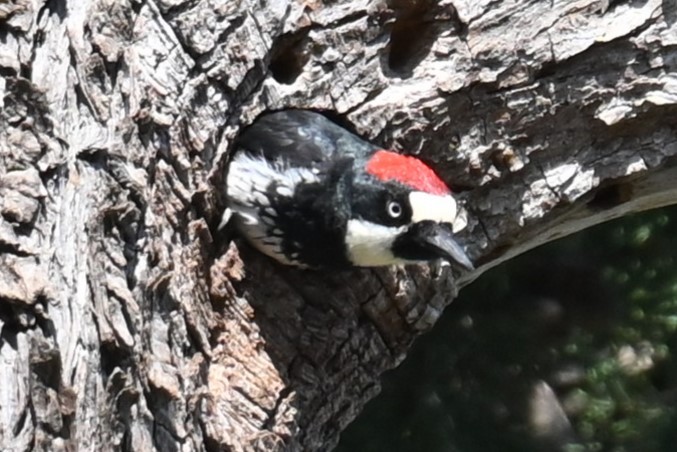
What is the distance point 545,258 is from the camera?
5.05 m

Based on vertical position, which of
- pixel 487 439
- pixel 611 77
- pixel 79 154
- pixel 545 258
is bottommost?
pixel 79 154

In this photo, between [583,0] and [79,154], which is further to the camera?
[583,0]

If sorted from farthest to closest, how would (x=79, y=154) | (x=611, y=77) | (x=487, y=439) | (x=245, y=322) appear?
(x=487, y=439)
(x=611, y=77)
(x=245, y=322)
(x=79, y=154)

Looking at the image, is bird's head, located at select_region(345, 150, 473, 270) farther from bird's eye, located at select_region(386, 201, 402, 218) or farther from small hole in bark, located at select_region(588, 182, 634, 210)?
small hole in bark, located at select_region(588, 182, 634, 210)

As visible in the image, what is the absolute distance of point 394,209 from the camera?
3502 mm

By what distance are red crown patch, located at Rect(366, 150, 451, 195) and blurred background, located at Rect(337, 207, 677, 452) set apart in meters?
1.34

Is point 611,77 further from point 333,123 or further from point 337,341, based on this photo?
point 337,341

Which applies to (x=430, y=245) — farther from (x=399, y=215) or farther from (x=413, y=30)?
(x=413, y=30)

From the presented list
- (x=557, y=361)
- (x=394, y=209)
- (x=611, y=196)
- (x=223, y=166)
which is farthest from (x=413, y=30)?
(x=557, y=361)

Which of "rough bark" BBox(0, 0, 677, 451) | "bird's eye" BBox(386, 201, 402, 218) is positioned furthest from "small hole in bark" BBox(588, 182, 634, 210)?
"bird's eye" BBox(386, 201, 402, 218)

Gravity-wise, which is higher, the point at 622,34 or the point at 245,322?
the point at 622,34

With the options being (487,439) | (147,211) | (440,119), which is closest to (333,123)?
(440,119)

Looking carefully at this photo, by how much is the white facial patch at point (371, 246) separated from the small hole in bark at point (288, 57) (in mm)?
403

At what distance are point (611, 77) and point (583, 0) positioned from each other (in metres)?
0.21
